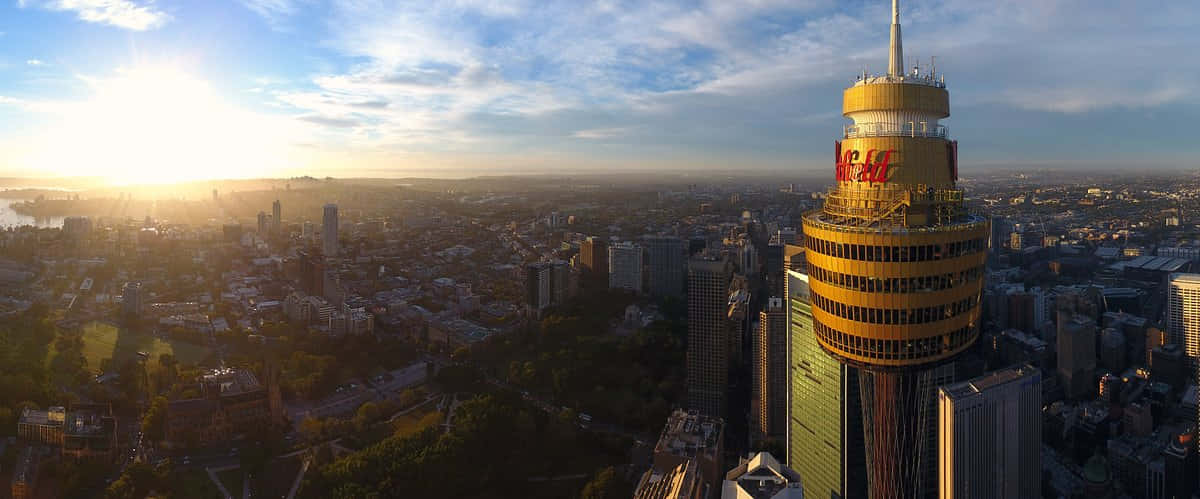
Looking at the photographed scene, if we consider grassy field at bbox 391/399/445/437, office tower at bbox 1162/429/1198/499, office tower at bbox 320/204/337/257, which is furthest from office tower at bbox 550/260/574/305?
office tower at bbox 1162/429/1198/499

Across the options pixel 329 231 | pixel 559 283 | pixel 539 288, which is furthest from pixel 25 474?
pixel 329 231

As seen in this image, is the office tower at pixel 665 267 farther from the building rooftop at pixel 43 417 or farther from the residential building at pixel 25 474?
the residential building at pixel 25 474

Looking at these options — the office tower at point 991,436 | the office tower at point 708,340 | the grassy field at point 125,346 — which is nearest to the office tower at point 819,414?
the office tower at point 991,436

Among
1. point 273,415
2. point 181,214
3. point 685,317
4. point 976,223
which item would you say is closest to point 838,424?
→ point 976,223

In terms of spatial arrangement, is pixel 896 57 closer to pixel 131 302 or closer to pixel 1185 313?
pixel 1185 313

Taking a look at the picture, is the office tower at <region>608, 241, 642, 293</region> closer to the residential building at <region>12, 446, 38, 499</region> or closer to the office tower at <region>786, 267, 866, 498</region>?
the office tower at <region>786, 267, 866, 498</region>
